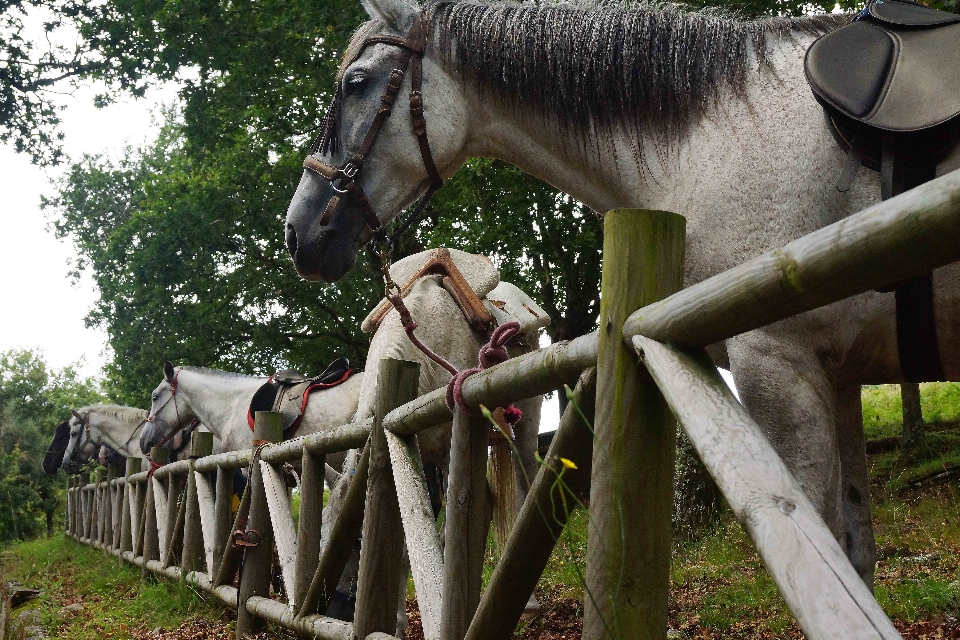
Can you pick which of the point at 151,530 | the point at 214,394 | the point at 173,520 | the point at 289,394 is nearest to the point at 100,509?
the point at 214,394

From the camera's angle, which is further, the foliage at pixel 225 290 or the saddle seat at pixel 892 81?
the foliage at pixel 225 290

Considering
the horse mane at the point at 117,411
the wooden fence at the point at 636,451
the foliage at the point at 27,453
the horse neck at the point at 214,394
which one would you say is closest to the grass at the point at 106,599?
the horse neck at the point at 214,394

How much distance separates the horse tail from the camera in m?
4.17

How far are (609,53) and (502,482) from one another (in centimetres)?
220

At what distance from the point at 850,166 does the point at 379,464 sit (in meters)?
1.85

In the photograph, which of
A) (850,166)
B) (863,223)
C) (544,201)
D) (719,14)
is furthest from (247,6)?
(863,223)

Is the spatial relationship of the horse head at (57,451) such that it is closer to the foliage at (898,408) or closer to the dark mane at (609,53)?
the foliage at (898,408)

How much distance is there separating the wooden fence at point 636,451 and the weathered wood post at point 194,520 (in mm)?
3709

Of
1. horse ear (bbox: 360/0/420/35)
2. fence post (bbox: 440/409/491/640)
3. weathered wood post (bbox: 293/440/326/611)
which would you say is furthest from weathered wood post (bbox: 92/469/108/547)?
fence post (bbox: 440/409/491/640)

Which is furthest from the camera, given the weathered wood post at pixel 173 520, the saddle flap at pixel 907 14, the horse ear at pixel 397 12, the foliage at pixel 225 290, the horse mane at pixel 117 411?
the horse mane at pixel 117 411

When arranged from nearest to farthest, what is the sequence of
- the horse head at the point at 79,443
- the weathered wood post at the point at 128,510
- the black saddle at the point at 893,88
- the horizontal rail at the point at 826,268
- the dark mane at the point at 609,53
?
the horizontal rail at the point at 826,268 < the black saddle at the point at 893,88 < the dark mane at the point at 609,53 < the weathered wood post at the point at 128,510 < the horse head at the point at 79,443

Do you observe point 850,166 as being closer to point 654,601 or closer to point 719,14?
point 719,14

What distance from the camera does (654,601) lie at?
5.37ft

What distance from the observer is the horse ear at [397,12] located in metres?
3.45
